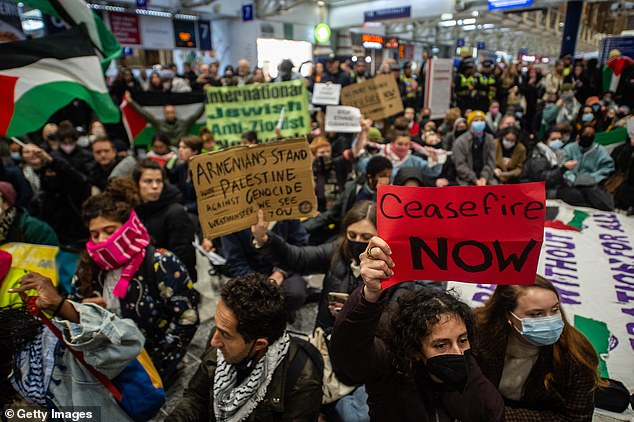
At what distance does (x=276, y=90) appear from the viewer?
4.95m

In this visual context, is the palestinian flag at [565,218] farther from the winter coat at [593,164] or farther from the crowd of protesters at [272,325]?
the crowd of protesters at [272,325]

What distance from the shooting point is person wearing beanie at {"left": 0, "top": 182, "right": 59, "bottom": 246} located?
2719mm

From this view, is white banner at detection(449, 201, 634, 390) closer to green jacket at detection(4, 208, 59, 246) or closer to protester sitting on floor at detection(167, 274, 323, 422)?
protester sitting on floor at detection(167, 274, 323, 422)

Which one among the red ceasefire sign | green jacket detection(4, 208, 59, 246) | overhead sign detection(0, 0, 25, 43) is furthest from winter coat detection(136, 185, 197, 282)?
overhead sign detection(0, 0, 25, 43)

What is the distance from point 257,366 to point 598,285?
2.71 metres

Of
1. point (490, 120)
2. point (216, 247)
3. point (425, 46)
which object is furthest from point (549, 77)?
point (425, 46)

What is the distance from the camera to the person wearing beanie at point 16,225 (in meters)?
2.72

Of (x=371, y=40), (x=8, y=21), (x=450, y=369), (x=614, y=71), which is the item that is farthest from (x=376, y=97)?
(x=371, y=40)

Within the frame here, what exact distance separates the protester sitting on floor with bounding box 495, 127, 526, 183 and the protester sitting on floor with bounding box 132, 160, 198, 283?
469 cm

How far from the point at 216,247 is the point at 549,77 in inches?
425

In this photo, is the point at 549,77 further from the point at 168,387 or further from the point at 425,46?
the point at 425,46

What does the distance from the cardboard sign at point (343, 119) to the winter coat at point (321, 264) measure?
2.92 m

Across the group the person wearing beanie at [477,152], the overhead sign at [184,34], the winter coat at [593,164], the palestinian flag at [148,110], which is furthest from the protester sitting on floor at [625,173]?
the overhead sign at [184,34]

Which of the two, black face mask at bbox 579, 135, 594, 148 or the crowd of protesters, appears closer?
the crowd of protesters
